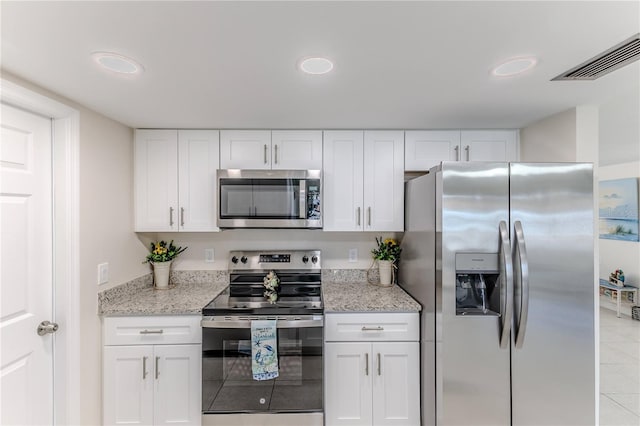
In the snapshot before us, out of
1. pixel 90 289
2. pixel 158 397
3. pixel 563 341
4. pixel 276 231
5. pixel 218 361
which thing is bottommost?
pixel 158 397

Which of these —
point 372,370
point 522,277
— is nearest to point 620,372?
point 522,277

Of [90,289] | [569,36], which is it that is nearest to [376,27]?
[569,36]

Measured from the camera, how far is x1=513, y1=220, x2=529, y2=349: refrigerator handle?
1729 millimetres

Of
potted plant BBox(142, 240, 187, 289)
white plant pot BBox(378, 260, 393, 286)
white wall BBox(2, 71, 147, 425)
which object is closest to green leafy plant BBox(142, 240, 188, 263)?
potted plant BBox(142, 240, 187, 289)

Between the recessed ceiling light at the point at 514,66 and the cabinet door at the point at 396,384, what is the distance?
1.71 metres

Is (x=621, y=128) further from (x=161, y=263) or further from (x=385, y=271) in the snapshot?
(x=161, y=263)

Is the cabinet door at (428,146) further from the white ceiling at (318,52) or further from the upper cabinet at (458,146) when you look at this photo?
the white ceiling at (318,52)

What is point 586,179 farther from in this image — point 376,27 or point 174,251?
point 174,251

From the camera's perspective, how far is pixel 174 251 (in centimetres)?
268

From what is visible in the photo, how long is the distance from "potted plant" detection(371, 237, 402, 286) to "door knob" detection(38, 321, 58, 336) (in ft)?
7.33

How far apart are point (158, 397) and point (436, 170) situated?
7.61 ft

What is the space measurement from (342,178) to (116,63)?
162 cm

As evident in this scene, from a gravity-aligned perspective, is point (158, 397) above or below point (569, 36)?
below

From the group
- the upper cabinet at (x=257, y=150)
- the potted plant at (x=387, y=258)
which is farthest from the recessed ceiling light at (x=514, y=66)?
the potted plant at (x=387, y=258)
